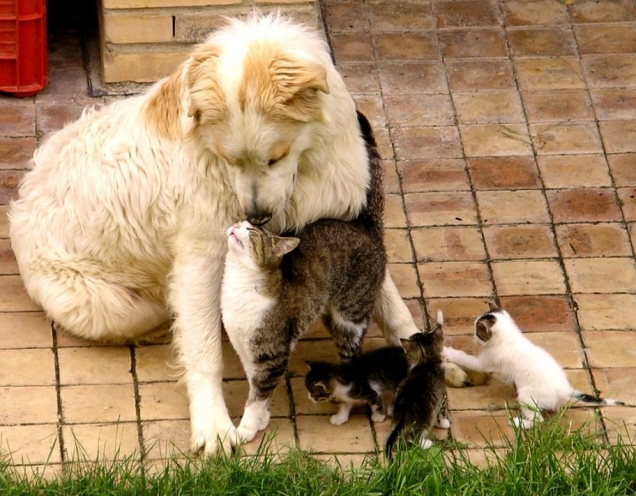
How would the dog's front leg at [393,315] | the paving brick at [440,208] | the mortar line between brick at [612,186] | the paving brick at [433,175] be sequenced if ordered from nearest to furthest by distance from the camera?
the mortar line between brick at [612,186] < the dog's front leg at [393,315] < the paving brick at [440,208] < the paving brick at [433,175]

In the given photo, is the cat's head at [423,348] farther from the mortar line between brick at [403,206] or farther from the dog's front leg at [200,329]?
the dog's front leg at [200,329]

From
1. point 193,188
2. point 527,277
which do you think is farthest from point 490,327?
point 193,188

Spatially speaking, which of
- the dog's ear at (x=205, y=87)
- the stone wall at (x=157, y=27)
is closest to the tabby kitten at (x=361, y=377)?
the dog's ear at (x=205, y=87)

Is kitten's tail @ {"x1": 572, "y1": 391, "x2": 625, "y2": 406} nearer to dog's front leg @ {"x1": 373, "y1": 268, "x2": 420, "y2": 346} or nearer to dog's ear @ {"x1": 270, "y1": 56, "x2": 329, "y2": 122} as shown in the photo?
dog's front leg @ {"x1": 373, "y1": 268, "x2": 420, "y2": 346}

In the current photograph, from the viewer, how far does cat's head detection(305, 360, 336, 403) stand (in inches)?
204

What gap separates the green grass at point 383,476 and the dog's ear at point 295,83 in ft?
4.44

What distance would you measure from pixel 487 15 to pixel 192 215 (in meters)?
3.33

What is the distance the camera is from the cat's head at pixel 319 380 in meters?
5.18

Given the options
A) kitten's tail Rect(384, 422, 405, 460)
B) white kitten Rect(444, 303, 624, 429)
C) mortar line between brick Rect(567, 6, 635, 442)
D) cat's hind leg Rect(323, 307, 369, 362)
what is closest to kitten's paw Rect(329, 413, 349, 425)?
cat's hind leg Rect(323, 307, 369, 362)

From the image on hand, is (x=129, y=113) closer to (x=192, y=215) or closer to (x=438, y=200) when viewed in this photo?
(x=192, y=215)

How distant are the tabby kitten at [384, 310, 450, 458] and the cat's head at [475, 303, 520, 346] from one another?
0.28 meters

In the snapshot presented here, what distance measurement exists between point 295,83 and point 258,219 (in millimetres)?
579

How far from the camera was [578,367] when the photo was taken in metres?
5.61

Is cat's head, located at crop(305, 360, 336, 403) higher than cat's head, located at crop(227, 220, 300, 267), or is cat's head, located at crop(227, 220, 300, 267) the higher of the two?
cat's head, located at crop(227, 220, 300, 267)
